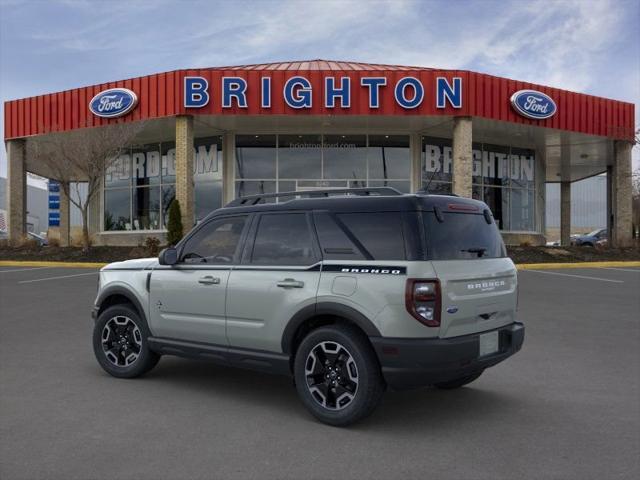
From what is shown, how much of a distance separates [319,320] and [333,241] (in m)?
0.64

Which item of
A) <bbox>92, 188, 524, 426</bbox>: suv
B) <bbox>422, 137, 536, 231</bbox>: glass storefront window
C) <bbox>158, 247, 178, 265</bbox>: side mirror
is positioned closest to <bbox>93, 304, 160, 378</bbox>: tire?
<bbox>92, 188, 524, 426</bbox>: suv

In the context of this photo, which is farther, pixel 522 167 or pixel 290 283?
pixel 522 167

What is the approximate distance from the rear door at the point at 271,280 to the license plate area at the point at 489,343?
1.32 meters

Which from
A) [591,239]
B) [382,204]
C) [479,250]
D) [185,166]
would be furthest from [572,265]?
[591,239]

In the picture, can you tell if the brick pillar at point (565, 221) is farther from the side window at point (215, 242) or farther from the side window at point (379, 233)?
the side window at point (379, 233)

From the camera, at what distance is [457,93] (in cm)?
2031

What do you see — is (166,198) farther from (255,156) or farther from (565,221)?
(565,221)

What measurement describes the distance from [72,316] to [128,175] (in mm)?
18071

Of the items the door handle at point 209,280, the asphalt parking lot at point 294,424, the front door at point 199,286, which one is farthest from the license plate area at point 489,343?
the door handle at point 209,280

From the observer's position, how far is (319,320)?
4.58m

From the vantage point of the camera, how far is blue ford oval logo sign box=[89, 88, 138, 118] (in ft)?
70.2

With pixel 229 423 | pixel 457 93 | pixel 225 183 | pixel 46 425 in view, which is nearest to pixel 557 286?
pixel 457 93

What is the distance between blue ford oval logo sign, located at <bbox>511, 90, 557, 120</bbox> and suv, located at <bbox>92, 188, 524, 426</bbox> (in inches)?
710

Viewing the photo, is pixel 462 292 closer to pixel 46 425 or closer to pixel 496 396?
pixel 496 396
